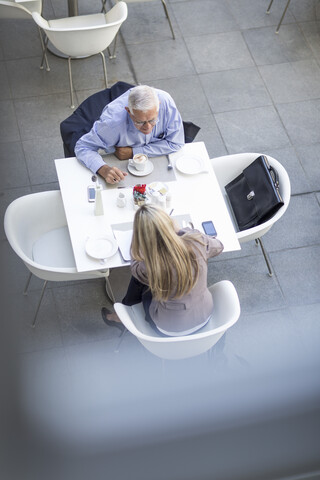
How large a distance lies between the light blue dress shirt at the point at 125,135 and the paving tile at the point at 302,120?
1.49 m

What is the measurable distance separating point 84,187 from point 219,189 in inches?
30.6

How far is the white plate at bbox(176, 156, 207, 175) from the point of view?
3.51 m

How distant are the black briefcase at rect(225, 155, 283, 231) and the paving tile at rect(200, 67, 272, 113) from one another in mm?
1488

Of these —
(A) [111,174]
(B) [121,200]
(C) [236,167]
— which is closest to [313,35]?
(C) [236,167]

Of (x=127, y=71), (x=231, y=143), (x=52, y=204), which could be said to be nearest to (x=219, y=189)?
(x=52, y=204)

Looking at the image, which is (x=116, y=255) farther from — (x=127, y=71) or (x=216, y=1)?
(x=216, y=1)

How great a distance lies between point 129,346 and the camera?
3441 mm

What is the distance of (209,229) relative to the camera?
10.6ft

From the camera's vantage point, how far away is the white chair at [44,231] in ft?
10.7

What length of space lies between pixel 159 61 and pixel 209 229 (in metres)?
2.49

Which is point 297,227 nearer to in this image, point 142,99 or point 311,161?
point 311,161

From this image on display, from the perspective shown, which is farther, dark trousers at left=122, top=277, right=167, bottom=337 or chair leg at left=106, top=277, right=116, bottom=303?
chair leg at left=106, top=277, right=116, bottom=303

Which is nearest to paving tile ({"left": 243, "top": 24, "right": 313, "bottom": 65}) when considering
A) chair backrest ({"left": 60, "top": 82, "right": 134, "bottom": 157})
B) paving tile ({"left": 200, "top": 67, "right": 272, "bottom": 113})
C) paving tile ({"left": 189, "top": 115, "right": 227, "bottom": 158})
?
paving tile ({"left": 200, "top": 67, "right": 272, "bottom": 113})

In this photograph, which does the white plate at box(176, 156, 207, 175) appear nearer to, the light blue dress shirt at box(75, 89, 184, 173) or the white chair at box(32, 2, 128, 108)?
the light blue dress shirt at box(75, 89, 184, 173)
